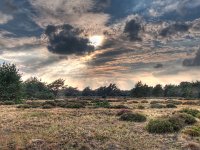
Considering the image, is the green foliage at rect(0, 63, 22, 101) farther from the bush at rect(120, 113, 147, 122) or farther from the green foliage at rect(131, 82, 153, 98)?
the green foliage at rect(131, 82, 153, 98)

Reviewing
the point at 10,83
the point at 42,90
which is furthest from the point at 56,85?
the point at 10,83

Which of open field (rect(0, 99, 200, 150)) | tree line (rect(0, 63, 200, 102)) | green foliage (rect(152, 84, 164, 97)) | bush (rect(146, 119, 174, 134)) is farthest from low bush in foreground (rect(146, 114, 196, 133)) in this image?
green foliage (rect(152, 84, 164, 97))

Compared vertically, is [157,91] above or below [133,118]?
above

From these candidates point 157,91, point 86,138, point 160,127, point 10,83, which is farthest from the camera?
point 157,91

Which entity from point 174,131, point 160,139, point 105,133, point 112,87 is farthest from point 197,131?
point 112,87

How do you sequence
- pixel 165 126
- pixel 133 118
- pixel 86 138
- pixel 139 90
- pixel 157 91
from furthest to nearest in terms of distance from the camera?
1. pixel 157 91
2. pixel 139 90
3. pixel 133 118
4. pixel 165 126
5. pixel 86 138

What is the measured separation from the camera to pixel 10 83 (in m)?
75.9

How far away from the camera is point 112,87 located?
196375mm

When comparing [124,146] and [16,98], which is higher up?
[16,98]

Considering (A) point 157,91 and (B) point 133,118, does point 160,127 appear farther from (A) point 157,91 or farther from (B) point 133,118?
(A) point 157,91

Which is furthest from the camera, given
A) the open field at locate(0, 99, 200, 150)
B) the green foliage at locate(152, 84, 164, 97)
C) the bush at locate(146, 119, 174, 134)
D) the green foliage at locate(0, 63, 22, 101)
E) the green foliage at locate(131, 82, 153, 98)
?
the green foliage at locate(152, 84, 164, 97)

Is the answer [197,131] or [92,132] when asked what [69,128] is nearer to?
[92,132]

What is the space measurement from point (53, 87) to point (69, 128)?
6818 inches

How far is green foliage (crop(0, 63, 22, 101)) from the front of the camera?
7494 centimetres
